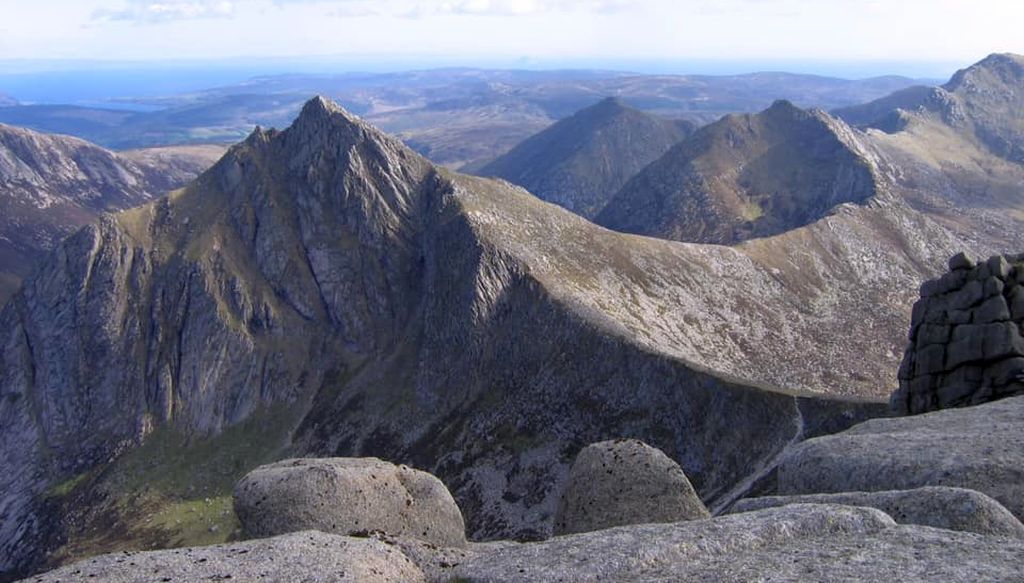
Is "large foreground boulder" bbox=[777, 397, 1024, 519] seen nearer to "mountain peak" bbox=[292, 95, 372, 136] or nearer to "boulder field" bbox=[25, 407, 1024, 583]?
"boulder field" bbox=[25, 407, 1024, 583]

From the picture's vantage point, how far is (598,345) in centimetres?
10594

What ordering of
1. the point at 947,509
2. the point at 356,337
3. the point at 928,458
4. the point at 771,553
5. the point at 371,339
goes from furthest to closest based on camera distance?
the point at 356,337 < the point at 371,339 < the point at 928,458 < the point at 947,509 < the point at 771,553

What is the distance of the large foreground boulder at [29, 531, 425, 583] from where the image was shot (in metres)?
27.1

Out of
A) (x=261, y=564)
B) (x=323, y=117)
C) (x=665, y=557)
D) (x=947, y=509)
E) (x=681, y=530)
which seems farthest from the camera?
(x=323, y=117)

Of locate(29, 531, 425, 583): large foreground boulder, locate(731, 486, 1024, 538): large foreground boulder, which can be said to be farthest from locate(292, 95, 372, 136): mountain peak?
locate(731, 486, 1024, 538): large foreground boulder

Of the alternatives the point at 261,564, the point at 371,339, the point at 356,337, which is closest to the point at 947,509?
the point at 261,564

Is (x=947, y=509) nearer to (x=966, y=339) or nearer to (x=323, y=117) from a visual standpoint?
(x=966, y=339)

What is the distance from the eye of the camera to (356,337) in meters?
143

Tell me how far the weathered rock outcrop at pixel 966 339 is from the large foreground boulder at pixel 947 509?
994 inches

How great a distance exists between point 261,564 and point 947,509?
1084 inches

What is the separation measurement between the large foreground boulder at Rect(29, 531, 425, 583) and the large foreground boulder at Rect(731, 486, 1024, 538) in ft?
65.3

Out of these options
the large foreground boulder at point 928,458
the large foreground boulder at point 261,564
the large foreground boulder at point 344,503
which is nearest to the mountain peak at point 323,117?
the large foreground boulder at point 344,503

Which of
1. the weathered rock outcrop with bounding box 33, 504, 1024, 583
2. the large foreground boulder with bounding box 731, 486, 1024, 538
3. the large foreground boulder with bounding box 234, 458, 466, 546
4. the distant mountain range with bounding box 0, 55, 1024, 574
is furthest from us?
the distant mountain range with bounding box 0, 55, 1024, 574

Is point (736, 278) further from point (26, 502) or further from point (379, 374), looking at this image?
point (26, 502)
